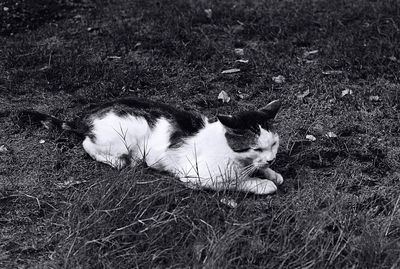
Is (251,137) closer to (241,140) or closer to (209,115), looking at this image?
(241,140)

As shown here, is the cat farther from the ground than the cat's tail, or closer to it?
farther from the ground

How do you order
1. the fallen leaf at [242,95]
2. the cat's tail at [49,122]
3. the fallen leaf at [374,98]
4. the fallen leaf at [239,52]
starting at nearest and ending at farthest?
the cat's tail at [49,122]
the fallen leaf at [374,98]
the fallen leaf at [242,95]
the fallen leaf at [239,52]

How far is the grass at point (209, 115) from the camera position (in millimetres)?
3695

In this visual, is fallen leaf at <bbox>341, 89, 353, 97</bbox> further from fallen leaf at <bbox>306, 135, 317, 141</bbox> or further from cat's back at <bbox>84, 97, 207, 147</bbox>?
cat's back at <bbox>84, 97, 207, 147</bbox>

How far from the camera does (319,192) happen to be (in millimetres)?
4207

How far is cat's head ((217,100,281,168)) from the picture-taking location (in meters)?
4.17

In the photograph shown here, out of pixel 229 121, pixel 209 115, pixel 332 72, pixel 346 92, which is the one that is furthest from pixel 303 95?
pixel 229 121

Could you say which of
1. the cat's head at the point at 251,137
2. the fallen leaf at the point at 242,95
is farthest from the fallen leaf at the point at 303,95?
the cat's head at the point at 251,137

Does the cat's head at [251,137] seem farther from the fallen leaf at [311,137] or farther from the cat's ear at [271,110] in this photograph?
the fallen leaf at [311,137]

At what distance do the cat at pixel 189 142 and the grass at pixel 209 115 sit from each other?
0.14 m

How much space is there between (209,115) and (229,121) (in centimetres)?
137

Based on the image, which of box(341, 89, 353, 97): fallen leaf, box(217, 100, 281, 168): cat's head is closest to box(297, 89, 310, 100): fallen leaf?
box(341, 89, 353, 97): fallen leaf

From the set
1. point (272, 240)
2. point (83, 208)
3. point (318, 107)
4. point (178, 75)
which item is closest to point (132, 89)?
point (178, 75)

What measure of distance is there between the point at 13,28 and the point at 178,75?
7.26 feet
